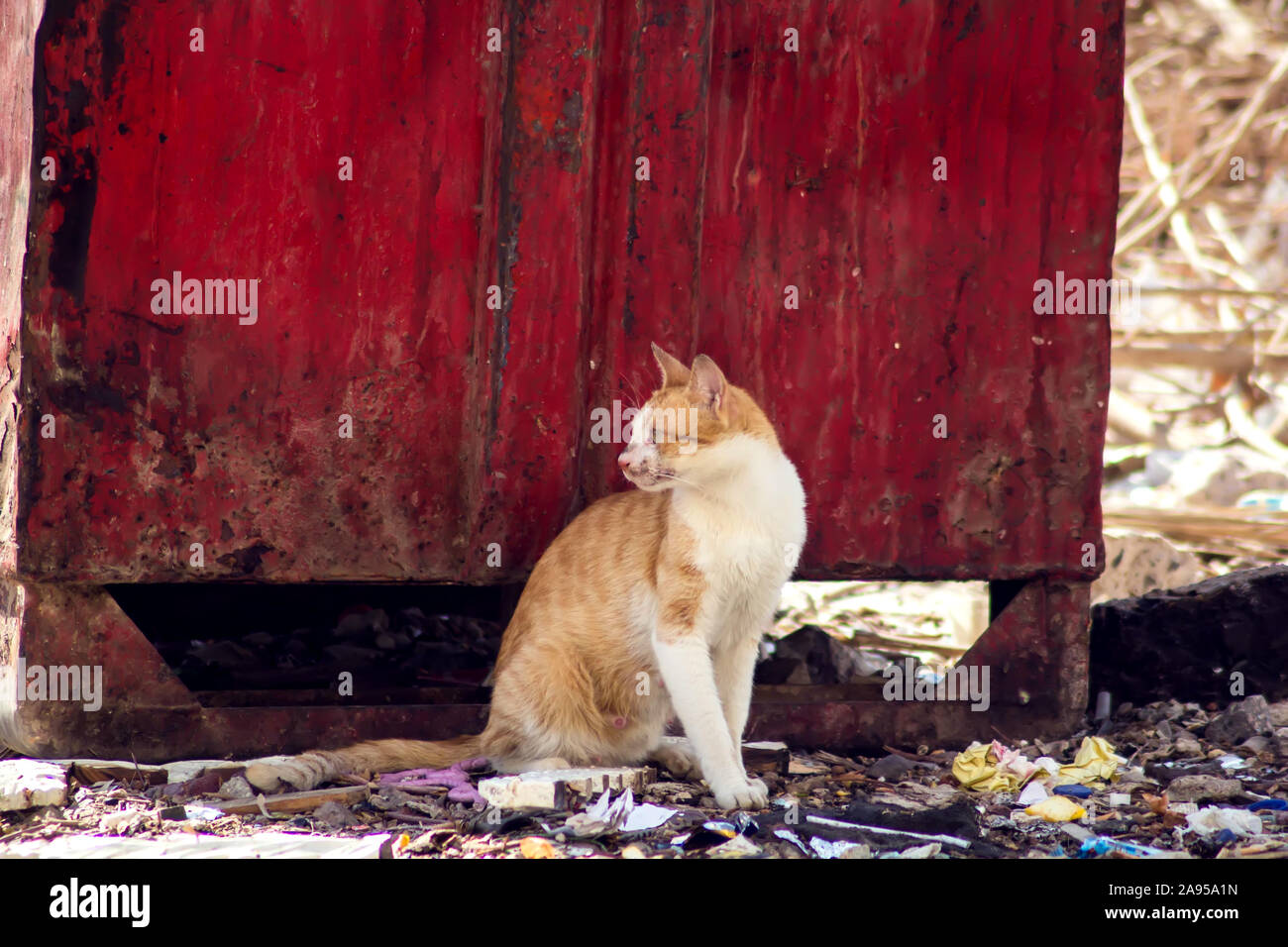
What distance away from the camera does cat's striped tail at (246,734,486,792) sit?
3441 millimetres

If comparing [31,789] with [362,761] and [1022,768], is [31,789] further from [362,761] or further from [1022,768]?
[1022,768]

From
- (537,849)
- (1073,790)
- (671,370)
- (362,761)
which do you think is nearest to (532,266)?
(671,370)

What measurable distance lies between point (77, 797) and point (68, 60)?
7.06ft

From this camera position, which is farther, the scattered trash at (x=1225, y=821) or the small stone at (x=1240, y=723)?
the small stone at (x=1240, y=723)

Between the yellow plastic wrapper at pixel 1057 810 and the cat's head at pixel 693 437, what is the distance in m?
1.34

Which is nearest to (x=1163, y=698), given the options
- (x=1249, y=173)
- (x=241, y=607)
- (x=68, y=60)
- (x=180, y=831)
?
(x=180, y=831)

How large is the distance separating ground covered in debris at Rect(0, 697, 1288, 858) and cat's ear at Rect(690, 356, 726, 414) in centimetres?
114

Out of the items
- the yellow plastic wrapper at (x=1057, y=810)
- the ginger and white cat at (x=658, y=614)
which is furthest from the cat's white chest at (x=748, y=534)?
the yellow plastic wrapper at (x=1057, y=810)

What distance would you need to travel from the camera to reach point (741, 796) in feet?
11.0

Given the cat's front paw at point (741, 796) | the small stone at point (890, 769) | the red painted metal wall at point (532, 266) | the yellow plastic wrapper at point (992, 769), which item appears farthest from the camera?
the small stone at point (890, 769)

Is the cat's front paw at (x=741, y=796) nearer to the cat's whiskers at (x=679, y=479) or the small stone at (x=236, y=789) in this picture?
the cat's whiskers at (x=679, y=479)

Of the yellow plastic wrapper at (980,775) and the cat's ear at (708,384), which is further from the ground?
the cat's ear at (708,384)

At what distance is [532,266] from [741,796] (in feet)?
5.98

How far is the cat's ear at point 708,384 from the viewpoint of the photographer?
11.4ft
